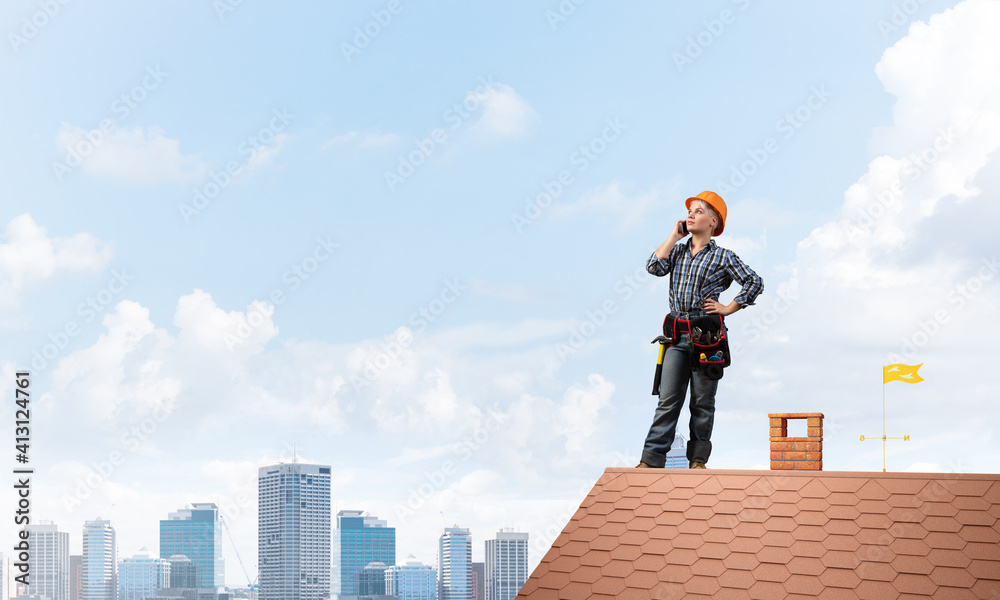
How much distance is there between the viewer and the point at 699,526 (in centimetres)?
720

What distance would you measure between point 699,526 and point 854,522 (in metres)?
1.28

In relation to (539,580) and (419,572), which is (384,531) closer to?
(419,572)

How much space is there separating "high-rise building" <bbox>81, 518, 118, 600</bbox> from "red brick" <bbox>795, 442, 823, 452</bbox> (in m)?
94.2

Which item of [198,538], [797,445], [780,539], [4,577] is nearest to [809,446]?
[797,445]

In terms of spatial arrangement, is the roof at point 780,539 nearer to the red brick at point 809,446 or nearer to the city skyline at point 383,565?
the red brick at point 809,446

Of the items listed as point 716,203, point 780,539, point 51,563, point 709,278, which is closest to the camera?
point 780,539

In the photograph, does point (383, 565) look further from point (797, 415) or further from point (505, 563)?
point (797, 415)

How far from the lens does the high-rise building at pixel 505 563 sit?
90812mm

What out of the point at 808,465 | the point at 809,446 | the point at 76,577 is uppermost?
the point at 809,446

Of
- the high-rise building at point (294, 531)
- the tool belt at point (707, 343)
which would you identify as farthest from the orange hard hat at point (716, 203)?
the high-rise building at point (294, 531)

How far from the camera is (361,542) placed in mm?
127500

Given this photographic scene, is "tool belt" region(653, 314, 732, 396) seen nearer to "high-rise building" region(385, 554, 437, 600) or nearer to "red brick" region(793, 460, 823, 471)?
"red brick" region(793, 460, 823, 471)

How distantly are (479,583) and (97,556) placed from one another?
45078 millimetres

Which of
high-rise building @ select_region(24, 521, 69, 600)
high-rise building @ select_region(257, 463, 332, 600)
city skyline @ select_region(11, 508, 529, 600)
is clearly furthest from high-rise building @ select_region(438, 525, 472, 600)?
high-rise building @ select_region(24, 521, 69, 600)
